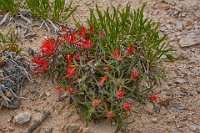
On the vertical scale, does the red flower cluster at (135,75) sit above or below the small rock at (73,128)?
above

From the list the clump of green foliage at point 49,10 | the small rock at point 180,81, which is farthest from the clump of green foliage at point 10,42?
the small rock at point 180,81

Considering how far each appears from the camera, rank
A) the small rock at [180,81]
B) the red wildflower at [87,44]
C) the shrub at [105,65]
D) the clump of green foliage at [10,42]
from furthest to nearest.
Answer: the small rock at [180,81]
the clump of green foliage at [10,42]
the red wildflower at [87,44]
the shrub at [105,65]

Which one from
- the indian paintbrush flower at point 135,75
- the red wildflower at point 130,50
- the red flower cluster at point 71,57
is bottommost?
the indian paintbrush flower at point 135,75

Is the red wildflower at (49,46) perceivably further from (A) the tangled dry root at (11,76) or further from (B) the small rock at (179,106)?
(B) the small rock at (179,106)

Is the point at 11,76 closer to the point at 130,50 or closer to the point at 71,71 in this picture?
the point at 71,71

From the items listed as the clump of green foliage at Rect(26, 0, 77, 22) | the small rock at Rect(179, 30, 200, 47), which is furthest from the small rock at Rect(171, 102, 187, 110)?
the clump of green foliage at Rect(26, 0, 77, 22)

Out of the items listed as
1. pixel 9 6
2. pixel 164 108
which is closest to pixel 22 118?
pixel 164 108
